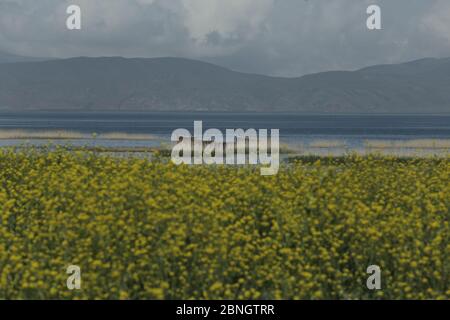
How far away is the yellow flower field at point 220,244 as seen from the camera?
12438 millimetres

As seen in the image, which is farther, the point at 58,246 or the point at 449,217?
the point at 449,217

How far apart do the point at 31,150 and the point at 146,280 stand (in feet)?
48.8

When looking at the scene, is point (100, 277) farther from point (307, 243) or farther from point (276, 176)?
point (276, 176)

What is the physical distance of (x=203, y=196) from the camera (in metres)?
16.3

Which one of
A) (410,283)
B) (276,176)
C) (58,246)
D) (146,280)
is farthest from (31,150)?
(410,283)

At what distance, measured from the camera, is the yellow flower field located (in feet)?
40.8

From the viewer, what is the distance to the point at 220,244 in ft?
43.1

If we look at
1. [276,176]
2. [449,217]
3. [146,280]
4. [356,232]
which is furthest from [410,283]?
[276,176]

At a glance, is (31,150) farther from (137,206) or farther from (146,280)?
(146,280)
